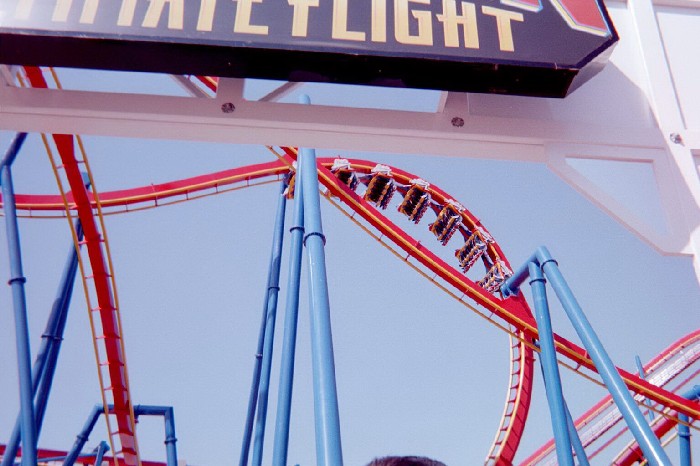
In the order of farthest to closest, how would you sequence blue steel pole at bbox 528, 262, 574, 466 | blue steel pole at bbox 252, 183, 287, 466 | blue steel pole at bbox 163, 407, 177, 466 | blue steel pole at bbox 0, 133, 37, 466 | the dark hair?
1. blue steel pole at bbox 163, 407, 177, 466
2. blue steel pole at bbox 252, 183, 287, 466
3. blue steel pole at bbox 0, 133, 37, 466
4. blue steel pole at bbox 528, 262, 574, 466
5. the dark hair

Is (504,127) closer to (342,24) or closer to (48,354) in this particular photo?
(342,24)

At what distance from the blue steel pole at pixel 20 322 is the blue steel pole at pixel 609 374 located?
3435 millimetres

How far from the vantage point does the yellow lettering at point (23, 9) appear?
1277 mm

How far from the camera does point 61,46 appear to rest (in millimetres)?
1273

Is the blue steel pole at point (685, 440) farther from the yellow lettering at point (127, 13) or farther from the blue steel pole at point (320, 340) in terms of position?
the yellow lettering at point (127, 13)

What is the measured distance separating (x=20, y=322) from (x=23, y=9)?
3697mm

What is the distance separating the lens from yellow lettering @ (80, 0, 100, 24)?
1290 millimetres

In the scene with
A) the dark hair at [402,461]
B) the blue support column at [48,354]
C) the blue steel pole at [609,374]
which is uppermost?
the blue support column at [48,354]

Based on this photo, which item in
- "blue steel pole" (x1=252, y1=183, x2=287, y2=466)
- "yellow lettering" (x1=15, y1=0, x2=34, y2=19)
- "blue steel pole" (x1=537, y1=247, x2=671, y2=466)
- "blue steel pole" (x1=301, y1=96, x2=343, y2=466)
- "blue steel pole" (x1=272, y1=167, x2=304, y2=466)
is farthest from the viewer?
"blue steel pole" (x1=252, y1=183, x2=287, y2=466)

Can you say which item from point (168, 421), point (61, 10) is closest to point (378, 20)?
point (61, 10)

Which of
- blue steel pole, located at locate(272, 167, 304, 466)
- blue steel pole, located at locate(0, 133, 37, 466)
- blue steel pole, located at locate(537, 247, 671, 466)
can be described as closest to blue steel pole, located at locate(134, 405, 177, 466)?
blue steel pole, located at locate(0, 133, 37, 466)

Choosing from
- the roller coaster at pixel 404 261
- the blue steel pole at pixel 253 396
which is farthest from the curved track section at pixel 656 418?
the blue steel pole at pixel 253 396

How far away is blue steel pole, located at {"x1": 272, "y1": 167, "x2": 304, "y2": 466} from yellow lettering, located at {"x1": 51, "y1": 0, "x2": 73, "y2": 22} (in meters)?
2.73

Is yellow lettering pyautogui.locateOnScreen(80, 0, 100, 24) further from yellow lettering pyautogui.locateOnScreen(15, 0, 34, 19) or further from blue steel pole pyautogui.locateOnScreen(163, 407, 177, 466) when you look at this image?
blue steel pole pyautogui.locateOnScreen(163, 407, 177, 466)
